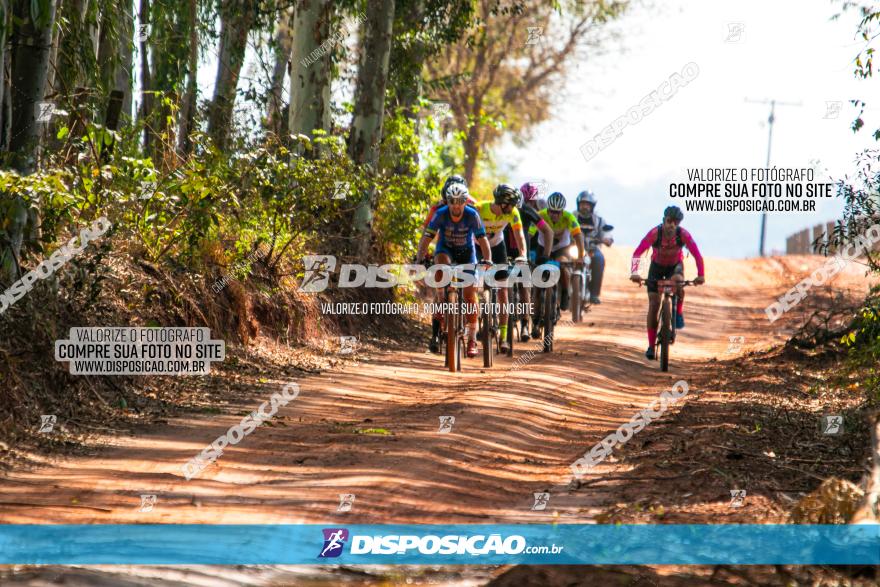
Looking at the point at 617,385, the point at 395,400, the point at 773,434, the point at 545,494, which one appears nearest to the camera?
the point at 545,494

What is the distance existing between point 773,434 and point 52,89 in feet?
25.0

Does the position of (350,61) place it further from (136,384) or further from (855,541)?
(855,541)

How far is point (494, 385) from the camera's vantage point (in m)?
12.4

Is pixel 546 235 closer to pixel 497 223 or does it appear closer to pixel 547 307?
pixel 547 307

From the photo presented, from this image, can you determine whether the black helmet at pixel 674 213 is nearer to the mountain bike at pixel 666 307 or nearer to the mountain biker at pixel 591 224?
the mountain bike at pixel 666 307

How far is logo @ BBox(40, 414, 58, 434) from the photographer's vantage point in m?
9.12

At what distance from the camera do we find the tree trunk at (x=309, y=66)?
18.1 meters

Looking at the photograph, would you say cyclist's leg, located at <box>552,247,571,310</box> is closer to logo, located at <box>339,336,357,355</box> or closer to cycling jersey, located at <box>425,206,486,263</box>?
logo, located at <box>339,336,357,355</box>

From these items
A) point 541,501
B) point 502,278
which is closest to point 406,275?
point 502,278

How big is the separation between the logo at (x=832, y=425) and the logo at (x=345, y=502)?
15.1 feet

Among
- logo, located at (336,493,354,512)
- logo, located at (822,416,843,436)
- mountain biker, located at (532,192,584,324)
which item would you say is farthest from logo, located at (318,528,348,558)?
mountain biker, located at (532,192,584,324)

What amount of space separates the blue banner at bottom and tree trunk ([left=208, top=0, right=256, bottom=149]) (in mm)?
13762

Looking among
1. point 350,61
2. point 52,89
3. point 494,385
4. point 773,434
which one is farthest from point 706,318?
point 52,89

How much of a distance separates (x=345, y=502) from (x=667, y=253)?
29.2 ft
